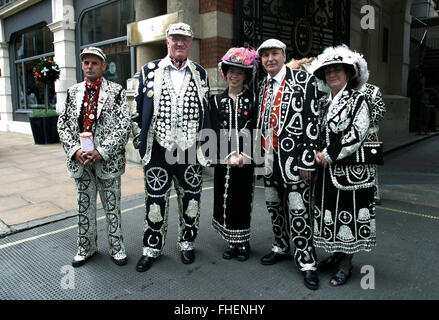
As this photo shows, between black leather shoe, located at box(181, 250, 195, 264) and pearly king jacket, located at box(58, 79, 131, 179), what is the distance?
95cm

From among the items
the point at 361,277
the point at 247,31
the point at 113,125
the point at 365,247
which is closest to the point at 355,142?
the point at 365,247

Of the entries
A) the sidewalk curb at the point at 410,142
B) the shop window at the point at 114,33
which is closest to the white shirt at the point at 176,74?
the shop window at the point at 114,33

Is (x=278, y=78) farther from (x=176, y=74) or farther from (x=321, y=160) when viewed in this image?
(x=176, y=74)

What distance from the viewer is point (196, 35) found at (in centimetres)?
648

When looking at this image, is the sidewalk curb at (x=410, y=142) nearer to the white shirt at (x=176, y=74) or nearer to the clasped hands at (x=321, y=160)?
the clasped hands at (x=321, y=160)

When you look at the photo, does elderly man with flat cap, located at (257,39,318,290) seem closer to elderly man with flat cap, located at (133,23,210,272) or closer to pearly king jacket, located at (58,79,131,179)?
elderly man with flat cap, located at (133,23,210,272)

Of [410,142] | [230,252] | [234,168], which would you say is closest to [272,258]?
[230,252]

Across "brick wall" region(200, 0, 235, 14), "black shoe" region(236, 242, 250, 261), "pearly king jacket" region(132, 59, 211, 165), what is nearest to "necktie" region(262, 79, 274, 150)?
"pearly king jacket" region(132, 59, 211, 165)

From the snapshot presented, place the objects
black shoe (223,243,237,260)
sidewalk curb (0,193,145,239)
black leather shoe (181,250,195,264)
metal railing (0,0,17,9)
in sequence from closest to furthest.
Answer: black leather shoe (181,250,195,264), black shoe (223,243,237,260), sidewalk curb (0,193,145,239), metal railing (0,0,17,9)

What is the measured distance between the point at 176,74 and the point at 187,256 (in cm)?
163

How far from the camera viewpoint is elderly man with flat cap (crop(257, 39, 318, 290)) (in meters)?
2.83

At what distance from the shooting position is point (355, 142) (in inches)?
105

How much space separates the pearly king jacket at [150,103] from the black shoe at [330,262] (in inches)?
60.6

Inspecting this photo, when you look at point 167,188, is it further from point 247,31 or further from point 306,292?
point 247,31
